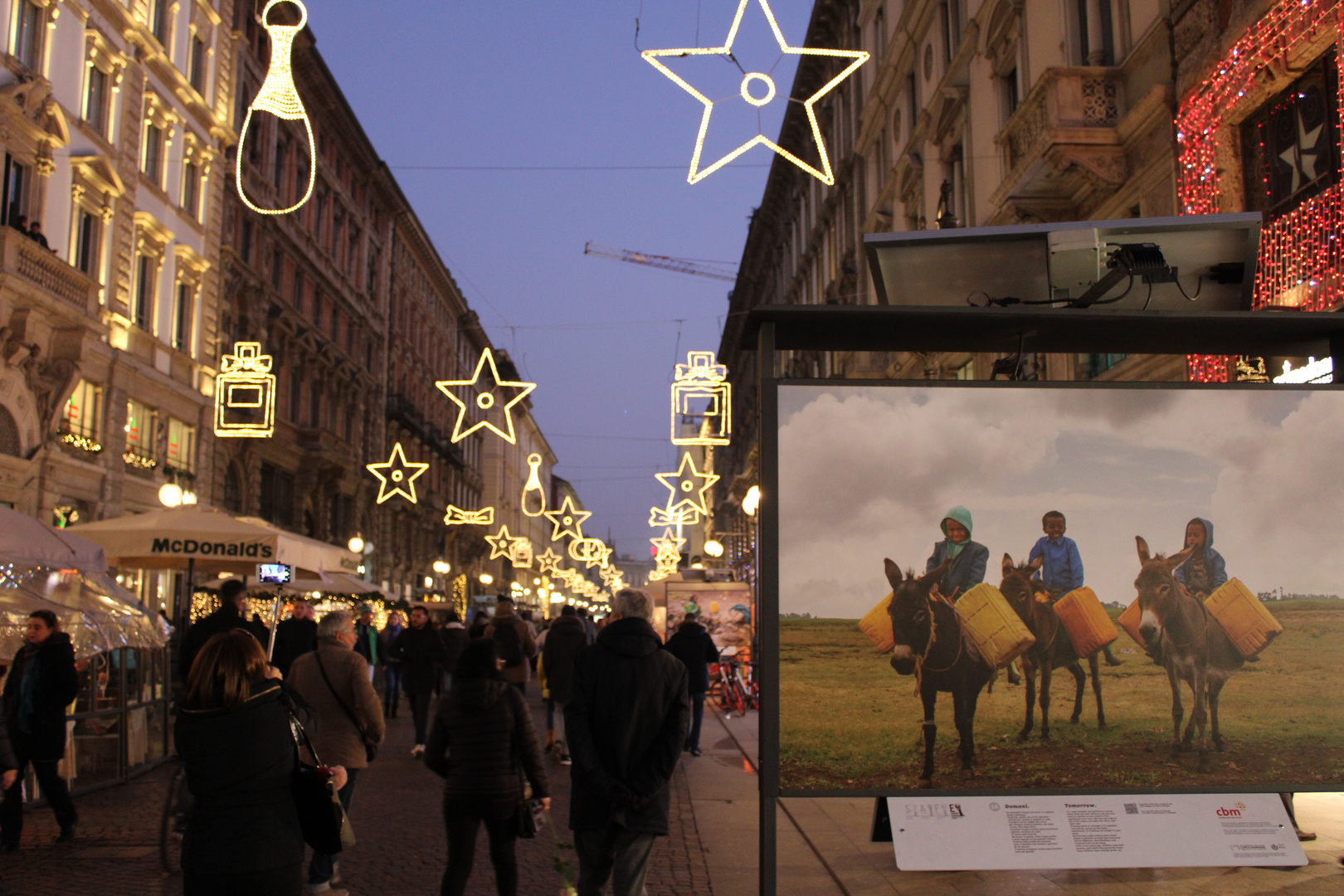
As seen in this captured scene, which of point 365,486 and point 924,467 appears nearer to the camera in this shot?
point 924,467

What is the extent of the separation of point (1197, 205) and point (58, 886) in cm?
1211

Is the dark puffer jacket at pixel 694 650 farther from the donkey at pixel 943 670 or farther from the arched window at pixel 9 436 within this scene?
the arched window at pixel 9 436

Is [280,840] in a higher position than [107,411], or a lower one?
lower

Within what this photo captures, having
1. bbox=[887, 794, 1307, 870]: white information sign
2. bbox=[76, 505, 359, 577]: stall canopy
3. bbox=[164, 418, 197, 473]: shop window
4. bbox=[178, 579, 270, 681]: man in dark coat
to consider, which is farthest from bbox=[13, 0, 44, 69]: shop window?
bbox=[887, 794, 1307, 870]: white information sign

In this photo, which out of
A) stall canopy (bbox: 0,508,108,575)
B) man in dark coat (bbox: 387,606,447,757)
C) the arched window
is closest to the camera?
stall canopy (bbox: 0,508,108,575)

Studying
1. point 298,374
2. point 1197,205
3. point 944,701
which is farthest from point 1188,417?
point 298,374

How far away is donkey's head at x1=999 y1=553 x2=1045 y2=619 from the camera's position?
5.73 m

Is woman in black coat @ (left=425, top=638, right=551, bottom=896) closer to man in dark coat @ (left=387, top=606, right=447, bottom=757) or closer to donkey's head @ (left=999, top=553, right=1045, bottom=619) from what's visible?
donkey's head @ (left=999, top=553, right=1045, bottom=619)

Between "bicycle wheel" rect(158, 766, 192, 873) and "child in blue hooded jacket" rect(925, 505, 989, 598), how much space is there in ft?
14.6

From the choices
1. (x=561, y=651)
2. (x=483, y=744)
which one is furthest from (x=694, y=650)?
(x=483, y=744)

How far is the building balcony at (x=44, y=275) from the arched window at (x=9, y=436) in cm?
231

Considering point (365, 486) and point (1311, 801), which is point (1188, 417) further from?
point (365, 486)

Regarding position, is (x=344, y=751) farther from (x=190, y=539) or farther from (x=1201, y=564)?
→ (x=190, y=539)

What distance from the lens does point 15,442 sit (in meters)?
22.3
